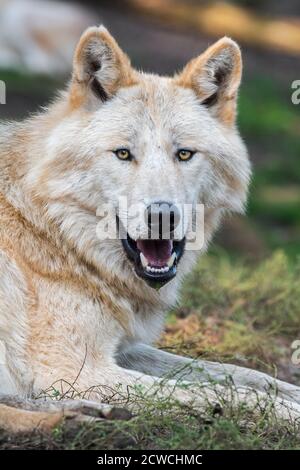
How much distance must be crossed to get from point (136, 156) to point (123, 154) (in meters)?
0.08

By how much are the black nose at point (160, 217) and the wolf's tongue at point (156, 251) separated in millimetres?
145

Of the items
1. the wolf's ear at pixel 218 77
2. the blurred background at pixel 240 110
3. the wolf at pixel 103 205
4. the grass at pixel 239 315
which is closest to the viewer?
the wolf at pixel 103 205

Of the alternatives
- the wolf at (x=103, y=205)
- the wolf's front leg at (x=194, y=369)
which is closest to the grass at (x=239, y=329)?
the wolf's front leg at (x=194, y=369)

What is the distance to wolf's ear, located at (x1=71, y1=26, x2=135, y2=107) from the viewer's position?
551 centimetres

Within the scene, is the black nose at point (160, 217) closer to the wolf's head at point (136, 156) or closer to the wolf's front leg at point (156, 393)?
the wolf's head at point (136, 156)

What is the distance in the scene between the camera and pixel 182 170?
218 inches

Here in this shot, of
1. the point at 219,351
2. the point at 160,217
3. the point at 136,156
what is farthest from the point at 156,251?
the point at 219,351

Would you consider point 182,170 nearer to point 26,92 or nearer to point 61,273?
point 61,273

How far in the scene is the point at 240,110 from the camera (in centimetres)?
1694

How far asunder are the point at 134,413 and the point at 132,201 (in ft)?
3.79

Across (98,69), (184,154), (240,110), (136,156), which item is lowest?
(136,156)

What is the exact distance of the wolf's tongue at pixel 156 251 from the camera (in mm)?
5367

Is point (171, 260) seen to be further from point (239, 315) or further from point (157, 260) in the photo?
point (239, 315)

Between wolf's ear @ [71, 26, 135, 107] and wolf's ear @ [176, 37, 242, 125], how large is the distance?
40cm
